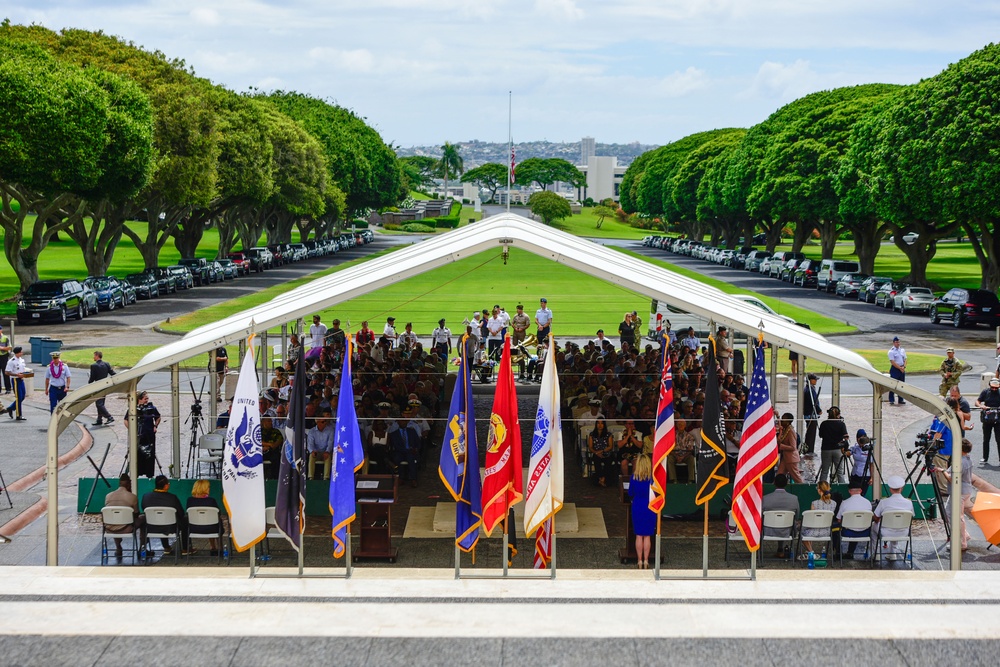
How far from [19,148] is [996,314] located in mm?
37878

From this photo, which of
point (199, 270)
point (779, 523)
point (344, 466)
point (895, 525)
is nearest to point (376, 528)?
point (344, 466)

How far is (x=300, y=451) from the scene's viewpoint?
1395 centimetres

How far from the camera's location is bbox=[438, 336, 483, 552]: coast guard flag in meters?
14.0

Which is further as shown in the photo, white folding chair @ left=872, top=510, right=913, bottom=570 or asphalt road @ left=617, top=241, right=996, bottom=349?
asphalt road @ left=617, top=241, right=996, bottom=349

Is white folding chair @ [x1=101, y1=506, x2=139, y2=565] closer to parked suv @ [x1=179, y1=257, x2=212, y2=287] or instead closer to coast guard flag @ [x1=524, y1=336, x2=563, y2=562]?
coast guard flag @ [x1=524, y1=336, x2=563, y2=562]

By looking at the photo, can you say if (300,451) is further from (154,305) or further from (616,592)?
(154,305)

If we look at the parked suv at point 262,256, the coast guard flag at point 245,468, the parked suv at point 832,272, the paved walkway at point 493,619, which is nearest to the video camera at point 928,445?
the paved walkway at point 493,619

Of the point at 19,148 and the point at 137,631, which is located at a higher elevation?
the point at 19,148

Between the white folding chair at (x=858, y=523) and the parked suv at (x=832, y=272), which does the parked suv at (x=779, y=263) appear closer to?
the parked suv at (x=832, y=272)

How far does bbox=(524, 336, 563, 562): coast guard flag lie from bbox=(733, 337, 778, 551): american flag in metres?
2.16

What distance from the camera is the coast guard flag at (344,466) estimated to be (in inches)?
549

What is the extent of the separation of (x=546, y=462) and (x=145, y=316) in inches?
1517

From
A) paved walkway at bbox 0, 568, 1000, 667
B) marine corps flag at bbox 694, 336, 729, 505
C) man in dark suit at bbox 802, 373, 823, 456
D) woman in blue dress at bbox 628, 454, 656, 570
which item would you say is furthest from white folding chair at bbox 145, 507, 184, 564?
man in dark suit at bbox 802, 373, 823, 456

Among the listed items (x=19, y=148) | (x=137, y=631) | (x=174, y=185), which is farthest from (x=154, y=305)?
(x=137, y=631)
